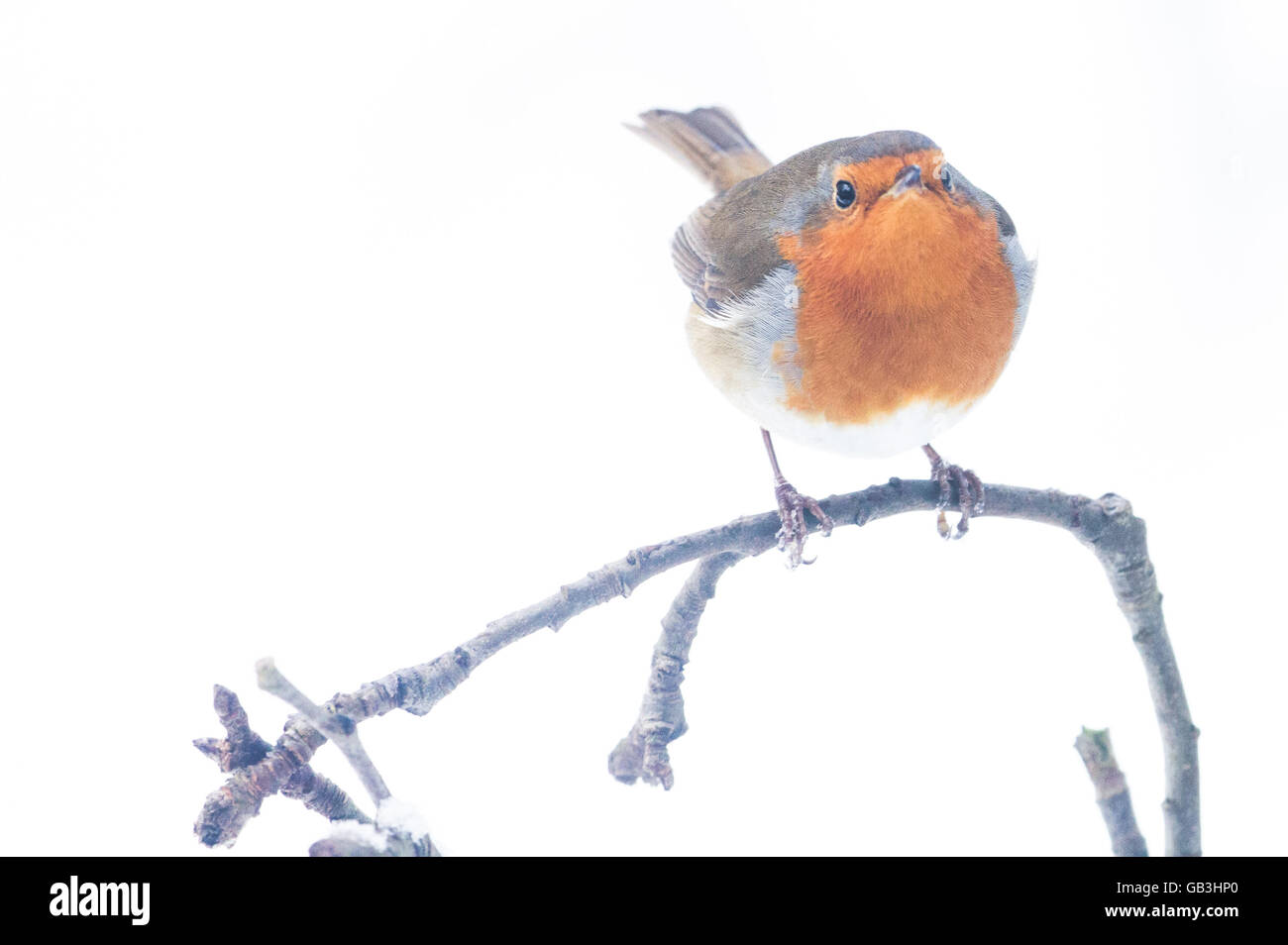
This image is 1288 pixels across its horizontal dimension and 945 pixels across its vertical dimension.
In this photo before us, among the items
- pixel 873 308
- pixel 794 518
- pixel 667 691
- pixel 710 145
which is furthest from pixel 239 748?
pixel 710 145

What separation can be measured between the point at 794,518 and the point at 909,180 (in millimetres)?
674

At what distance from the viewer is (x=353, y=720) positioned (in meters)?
1.39

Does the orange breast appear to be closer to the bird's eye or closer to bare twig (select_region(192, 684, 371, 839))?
the bird's eye

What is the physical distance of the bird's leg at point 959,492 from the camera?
2.08 metres

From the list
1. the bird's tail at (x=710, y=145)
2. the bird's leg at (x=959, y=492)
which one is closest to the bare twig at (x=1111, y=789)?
the bird's leg at (x=959, y=492)

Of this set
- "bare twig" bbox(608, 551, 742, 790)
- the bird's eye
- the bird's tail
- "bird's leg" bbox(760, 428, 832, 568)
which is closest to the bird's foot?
"bird's leg" bbox(760, 428, 832, 568)

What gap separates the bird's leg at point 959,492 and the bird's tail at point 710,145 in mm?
1302

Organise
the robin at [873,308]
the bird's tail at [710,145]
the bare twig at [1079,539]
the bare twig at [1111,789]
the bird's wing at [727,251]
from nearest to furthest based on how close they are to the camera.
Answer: the bare twig at [1079,539] → the bare twig at [1111,789] → the robin at [873,308] → the bird's wing at [727,251] → the bird's tail at [710,145]

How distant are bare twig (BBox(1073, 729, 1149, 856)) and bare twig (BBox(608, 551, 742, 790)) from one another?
0.68 meters

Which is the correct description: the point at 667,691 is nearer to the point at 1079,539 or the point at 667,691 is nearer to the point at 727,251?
the point at 1079,539

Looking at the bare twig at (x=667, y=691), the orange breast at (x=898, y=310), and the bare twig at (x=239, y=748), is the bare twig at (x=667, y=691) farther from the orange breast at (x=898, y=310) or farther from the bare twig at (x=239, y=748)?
the bare twig at (x=239, y=748)
